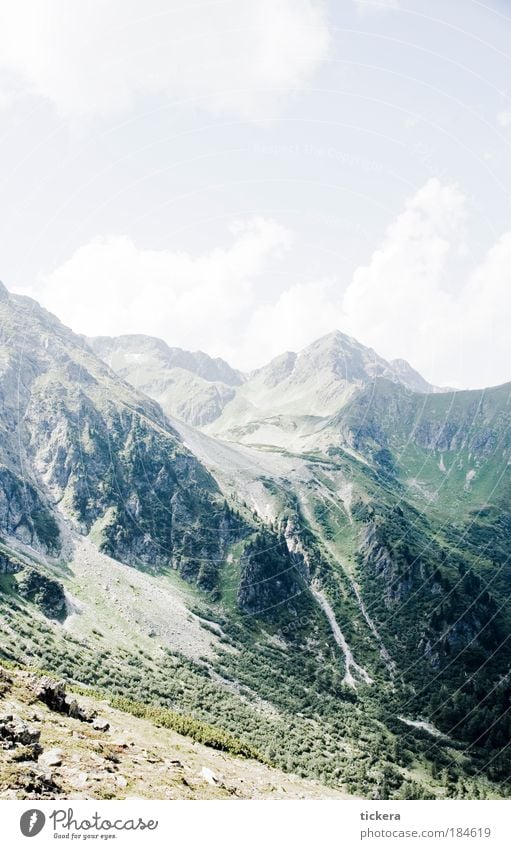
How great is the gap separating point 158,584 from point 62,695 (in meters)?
127

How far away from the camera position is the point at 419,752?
4131 inches
